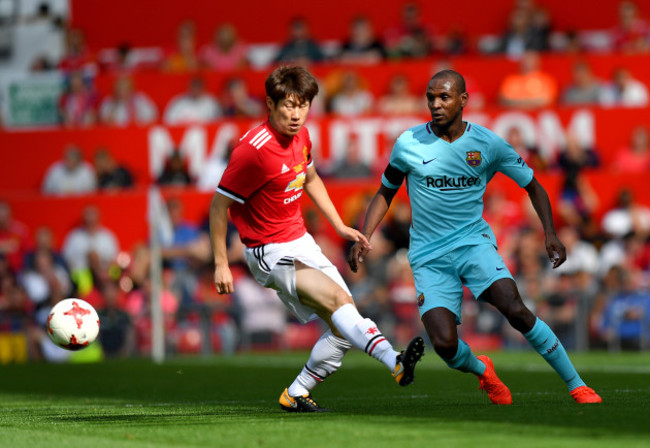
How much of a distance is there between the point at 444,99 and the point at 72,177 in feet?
38.8

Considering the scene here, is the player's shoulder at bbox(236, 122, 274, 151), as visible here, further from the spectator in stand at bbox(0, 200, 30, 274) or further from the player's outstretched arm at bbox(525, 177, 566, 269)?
the spectator in stand at bbox(0, 200, 30, 274)

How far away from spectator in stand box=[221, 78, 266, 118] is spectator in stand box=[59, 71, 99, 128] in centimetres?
239

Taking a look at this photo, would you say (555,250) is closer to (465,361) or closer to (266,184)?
(465,361)

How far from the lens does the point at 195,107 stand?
65.7 feet

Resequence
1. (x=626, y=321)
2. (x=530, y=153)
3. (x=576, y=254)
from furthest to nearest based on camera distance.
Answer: (x=530, y=153), (x=576, y=254), (x=626, y=321)

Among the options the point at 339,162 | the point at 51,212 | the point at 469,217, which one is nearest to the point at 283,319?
the point at 339,162

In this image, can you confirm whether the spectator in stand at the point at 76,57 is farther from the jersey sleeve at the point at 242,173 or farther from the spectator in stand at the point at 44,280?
the jersey sleeve at the point at 242,173

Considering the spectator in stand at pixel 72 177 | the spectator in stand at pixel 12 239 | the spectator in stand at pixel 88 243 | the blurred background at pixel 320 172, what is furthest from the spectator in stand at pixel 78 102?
the spectator in stand at pixel 88 243

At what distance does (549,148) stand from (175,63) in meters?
6.90

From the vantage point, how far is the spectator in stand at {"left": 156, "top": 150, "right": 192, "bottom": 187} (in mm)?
18969

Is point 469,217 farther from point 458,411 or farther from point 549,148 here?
point 549,148

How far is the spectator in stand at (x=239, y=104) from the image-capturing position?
19500 mm

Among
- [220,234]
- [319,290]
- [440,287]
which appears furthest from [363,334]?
[220,234]

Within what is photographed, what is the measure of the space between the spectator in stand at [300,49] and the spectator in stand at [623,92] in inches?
191
